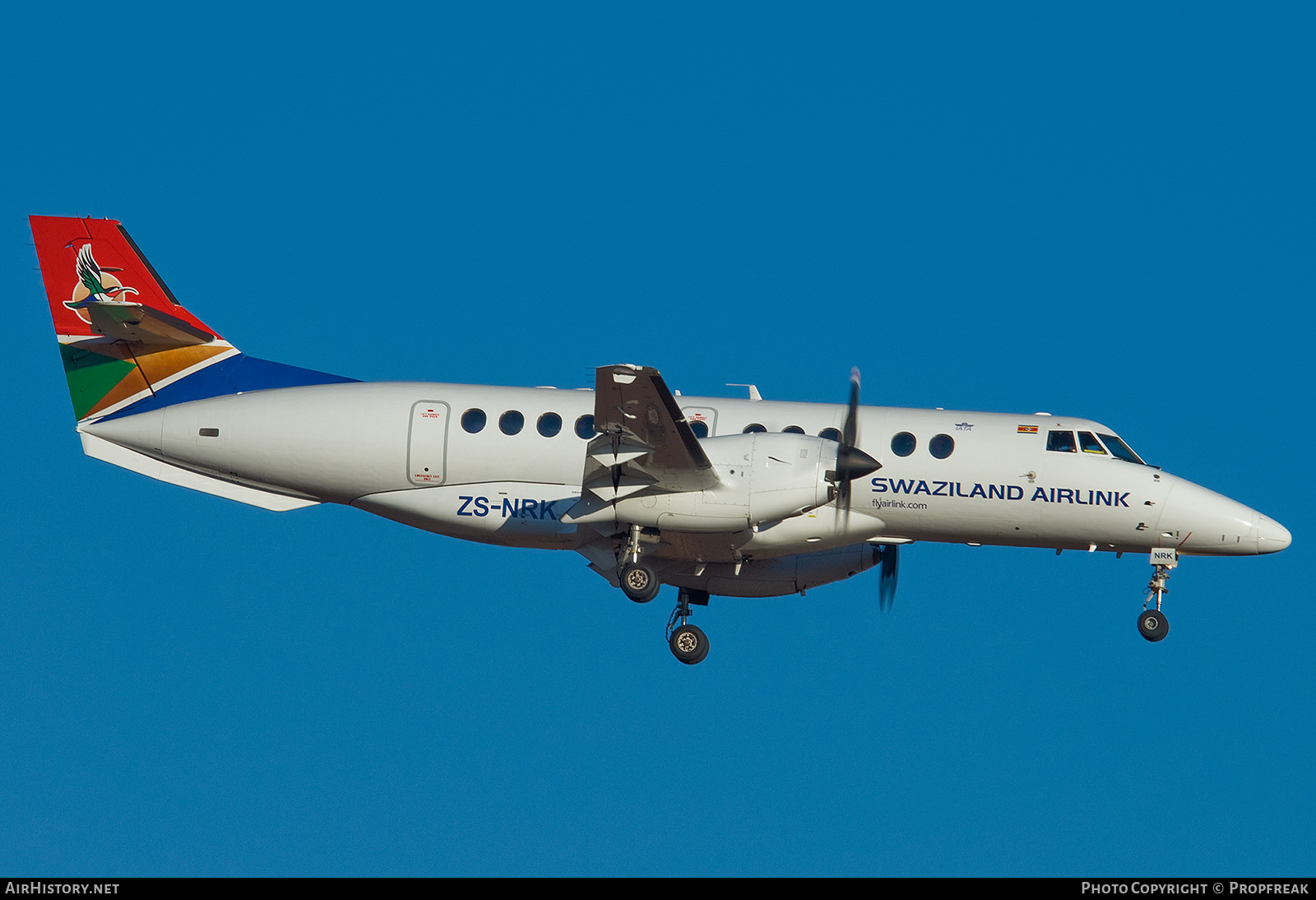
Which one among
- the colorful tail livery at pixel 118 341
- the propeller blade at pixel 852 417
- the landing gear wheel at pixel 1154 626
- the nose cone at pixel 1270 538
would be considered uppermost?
the colorful tail livery at pixel 118 341

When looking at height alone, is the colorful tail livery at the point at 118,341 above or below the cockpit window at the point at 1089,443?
above

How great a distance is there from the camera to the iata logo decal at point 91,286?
26.9 metres

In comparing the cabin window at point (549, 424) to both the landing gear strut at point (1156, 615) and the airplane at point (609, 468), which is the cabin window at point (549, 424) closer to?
the airplane at point (609, 468)

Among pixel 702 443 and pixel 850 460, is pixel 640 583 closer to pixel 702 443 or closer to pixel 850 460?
pixel 702 443

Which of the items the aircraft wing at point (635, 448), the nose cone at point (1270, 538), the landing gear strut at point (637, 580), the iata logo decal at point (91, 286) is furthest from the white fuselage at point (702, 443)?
the iata logo decal at point (91, 286)

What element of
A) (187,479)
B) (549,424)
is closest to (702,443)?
(549,424)

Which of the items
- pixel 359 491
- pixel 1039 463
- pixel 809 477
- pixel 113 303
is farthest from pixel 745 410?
pixel 113 303

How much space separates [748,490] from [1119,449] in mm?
6446

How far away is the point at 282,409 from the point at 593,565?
5806 millimetres

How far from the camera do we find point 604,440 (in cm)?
2312

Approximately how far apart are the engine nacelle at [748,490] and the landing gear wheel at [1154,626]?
585cm

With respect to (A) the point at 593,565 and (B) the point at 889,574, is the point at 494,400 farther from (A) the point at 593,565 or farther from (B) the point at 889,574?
(B) the point at 889,574

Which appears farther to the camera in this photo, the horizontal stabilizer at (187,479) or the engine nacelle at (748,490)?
the horizontal stabilizer at (187,479)

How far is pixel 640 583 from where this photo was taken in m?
23.7
